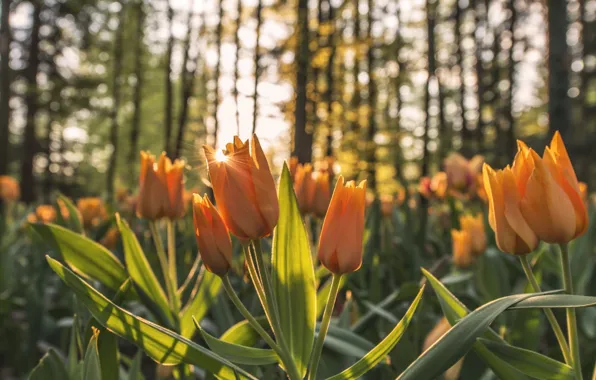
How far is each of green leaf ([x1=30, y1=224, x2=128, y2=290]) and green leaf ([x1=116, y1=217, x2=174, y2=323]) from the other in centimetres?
2

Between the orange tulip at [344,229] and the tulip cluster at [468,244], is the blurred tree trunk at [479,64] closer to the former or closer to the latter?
the tulip cluster at [468,244]

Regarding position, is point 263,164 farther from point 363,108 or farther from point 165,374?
point 363,108

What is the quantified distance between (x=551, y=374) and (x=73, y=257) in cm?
91

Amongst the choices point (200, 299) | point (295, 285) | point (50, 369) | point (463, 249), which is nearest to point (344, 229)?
point (295, 285)

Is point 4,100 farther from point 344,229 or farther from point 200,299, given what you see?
point 344,229

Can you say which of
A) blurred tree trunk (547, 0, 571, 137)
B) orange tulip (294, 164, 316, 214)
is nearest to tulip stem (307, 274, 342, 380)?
orange tulip (294, 164, 316, 214)

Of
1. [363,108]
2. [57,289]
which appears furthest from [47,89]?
[57,289]

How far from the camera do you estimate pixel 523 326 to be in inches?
49.3

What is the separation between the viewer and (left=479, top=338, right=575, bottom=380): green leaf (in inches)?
32.0

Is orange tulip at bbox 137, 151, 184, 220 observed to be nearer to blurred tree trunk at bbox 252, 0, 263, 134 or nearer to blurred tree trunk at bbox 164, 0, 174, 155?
blurred tree trunk at bbox 252, 0, 263, 134

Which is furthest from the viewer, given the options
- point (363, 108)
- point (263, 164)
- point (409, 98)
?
point (409, 98)

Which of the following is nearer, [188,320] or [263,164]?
[263,164]

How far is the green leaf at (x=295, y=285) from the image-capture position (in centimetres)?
83

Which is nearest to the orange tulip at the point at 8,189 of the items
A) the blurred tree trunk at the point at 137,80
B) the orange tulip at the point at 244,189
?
the orange tulip at the point at 244,189
